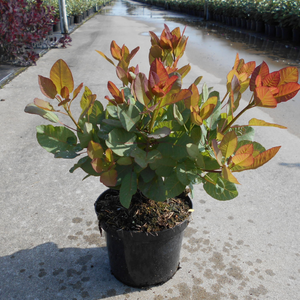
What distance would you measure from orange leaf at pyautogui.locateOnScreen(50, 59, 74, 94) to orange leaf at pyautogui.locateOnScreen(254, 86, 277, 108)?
2.42ft

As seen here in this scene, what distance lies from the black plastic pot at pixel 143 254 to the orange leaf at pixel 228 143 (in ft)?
2.27

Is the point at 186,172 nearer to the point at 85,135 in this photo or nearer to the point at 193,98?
the point at 193,98

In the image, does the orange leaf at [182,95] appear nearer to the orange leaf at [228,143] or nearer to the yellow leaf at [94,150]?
the orange leaf at [228,143]

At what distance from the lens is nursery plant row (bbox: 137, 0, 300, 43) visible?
11.2m

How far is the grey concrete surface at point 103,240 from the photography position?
1.88 meters

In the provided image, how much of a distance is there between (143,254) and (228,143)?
3.03ft

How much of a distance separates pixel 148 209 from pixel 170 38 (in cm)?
92

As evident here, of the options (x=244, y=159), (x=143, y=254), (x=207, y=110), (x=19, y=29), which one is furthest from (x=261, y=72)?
(x=19, y=29)

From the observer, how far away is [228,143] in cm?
111

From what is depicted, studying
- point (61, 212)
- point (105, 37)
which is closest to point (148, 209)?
point (61, 212)

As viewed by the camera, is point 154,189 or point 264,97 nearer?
point 264,97

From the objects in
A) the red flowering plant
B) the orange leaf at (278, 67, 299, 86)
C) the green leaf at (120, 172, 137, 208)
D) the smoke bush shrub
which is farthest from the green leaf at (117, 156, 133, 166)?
the smoke bush shrub

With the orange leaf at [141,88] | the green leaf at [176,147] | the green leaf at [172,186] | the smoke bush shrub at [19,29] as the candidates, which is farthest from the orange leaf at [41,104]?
the smoke bush shrub at [19,29]

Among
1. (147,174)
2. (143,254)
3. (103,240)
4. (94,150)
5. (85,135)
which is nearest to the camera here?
(94,150)
